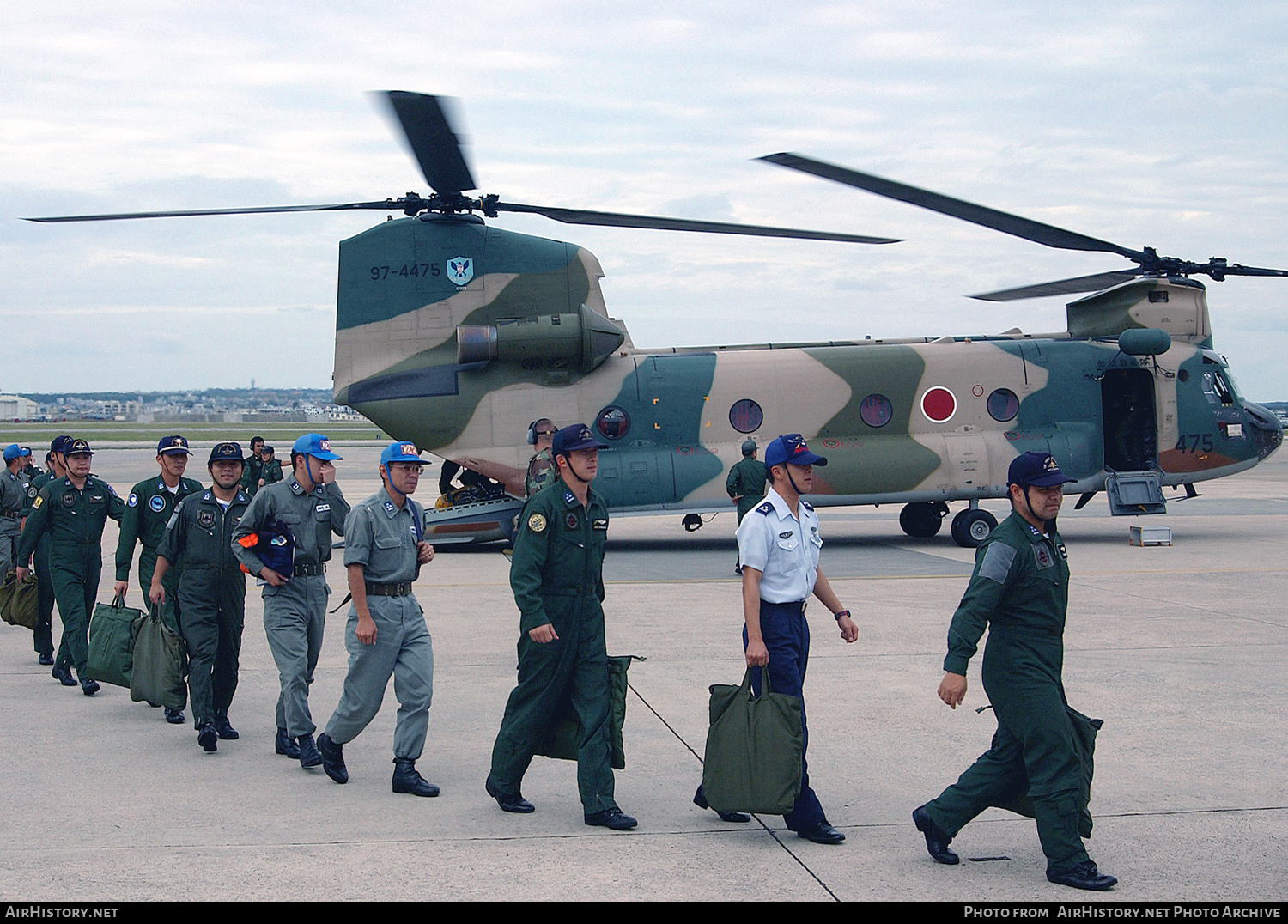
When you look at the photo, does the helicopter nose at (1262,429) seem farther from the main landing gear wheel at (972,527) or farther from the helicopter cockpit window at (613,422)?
the helicopter cockpit window at (613,422)

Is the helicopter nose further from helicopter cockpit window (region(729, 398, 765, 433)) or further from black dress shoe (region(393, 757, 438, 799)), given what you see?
black dress shoe (region(393, 757, 438, 799))

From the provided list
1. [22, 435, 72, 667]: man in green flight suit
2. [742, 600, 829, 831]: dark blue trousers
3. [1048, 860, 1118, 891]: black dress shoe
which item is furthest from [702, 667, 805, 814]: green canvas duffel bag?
[22, 435, 72, 667]: man in green flight suit

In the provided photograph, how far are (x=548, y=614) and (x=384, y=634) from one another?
1.00 m

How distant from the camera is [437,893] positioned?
448cm

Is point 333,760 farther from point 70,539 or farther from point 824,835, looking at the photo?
point 70,539

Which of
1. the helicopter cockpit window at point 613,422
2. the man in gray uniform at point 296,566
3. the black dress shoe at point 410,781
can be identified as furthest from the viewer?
the helicopter cockpit window at point 613,422

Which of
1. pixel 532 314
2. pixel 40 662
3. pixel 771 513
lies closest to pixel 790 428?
pixel 532 314

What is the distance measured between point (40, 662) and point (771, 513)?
6.45 m

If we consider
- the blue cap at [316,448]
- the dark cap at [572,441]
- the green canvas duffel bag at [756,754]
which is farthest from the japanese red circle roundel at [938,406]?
the green canvas duffel bag at [756,754]

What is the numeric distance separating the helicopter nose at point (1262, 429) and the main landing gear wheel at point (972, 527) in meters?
4.22

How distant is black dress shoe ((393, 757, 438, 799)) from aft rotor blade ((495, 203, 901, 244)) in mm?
8514

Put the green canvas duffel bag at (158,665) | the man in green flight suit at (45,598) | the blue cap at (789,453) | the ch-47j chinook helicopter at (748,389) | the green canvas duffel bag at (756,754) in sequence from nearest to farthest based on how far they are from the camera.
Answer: the green canvas duffel bag at (756,754) < the blue cap at (789,453) < the green canvas duffel bag at (158,665) < the man in green flight suit at (45,598) < the ch-47j chinook helicopter at (748,389)

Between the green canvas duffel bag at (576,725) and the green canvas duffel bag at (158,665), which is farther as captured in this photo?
the green canvas duffel bag at (158,665)

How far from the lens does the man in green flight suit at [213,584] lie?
696 centimetres
